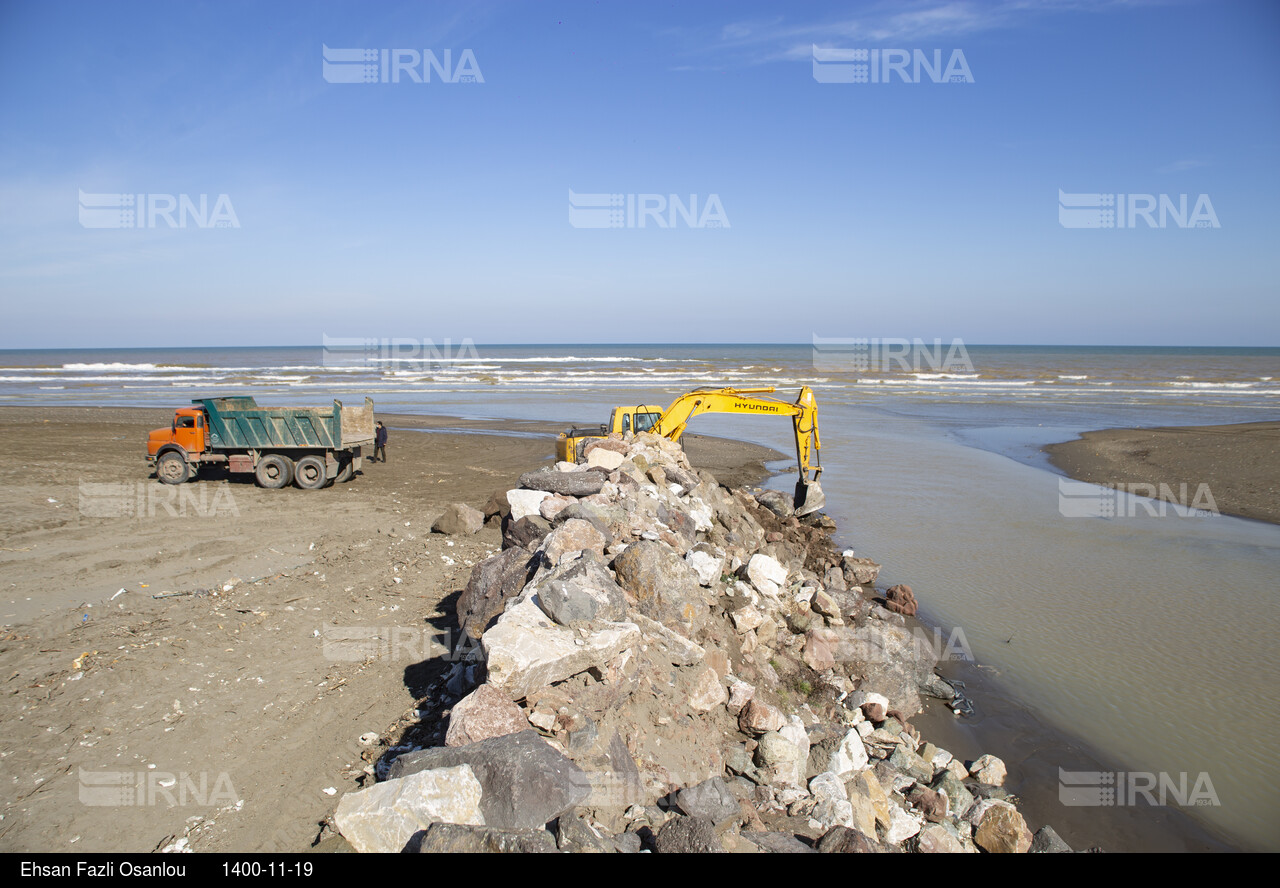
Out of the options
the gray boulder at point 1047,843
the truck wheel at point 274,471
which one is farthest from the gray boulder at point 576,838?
the truck wheel at point 274,471

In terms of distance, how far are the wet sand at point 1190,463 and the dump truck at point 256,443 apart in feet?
64.2

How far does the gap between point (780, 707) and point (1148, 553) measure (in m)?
9.18

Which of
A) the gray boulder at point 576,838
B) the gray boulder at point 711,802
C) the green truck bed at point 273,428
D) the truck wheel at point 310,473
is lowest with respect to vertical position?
the gray boulder at point 711,802

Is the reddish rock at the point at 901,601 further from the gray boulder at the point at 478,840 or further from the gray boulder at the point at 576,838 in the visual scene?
the gray boulder at the point at 478,840

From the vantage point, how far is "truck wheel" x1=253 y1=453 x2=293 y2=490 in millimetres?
15320

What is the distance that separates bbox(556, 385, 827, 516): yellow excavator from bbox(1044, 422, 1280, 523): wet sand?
30.5 feet

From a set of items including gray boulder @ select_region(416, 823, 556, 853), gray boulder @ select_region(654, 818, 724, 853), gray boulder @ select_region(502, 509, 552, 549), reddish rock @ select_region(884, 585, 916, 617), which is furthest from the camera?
reddish rock @ select_region(884, 585, 916, 617)

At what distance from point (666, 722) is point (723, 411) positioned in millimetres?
9122

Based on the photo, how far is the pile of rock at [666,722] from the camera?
3.83m

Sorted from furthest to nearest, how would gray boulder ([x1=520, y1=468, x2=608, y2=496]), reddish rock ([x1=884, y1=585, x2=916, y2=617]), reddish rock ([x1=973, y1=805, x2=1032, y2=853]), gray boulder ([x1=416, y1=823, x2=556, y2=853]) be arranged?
gray boulder ([x1=520, y1=468, x2=608, y2=496]) → reddish rock ([x1=884, y1=585, x2=916, y2=617]) → reddish rock ([x1=973, y1=805, x2=1032, y2=853]) → gray boulder ([x1=416, y1=823, x2=556, y2=853])

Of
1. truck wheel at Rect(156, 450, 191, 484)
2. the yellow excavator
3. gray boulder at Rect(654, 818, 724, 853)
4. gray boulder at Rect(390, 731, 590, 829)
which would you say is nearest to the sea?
the yellow excavator

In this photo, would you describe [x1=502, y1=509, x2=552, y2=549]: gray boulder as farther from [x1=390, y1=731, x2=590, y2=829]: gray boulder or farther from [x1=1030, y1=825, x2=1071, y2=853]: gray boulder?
[x1=1030, y1=825, x2=1071, y2=853]: gray boulder
